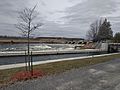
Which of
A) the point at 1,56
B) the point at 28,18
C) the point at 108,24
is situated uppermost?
the point at 108,24

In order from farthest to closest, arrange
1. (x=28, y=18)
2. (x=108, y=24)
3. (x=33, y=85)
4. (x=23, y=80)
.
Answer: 1. (x=108, y=24)
2. (x=28, y=18)
3. (x=23, y=80)
4. (x=33, y=85)

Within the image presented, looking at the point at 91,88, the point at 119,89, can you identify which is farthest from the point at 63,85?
the point at 119,89

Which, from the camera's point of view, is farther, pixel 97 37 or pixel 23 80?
pixel 97 37

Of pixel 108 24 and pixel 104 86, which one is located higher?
pixel 108 24

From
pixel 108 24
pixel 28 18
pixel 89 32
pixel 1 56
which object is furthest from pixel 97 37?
pixel 28 18

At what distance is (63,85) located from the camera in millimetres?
10367

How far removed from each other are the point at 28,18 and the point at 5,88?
624cm

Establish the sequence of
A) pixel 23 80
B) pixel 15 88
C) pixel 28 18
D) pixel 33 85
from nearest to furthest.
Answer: pixel 15 88, pixel 33 85, pixel 23 80, pixel 28 18

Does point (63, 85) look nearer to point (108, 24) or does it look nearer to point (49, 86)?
point (49, 86)

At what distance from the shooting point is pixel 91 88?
9930mm

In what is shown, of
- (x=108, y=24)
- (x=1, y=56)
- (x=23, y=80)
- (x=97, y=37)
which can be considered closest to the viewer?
(x=23, y=80)

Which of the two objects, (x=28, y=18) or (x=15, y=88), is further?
(x=28, y=18)

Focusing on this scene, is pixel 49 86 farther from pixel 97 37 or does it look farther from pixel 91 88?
pixel 97 37

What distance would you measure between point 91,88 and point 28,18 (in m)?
7.22
